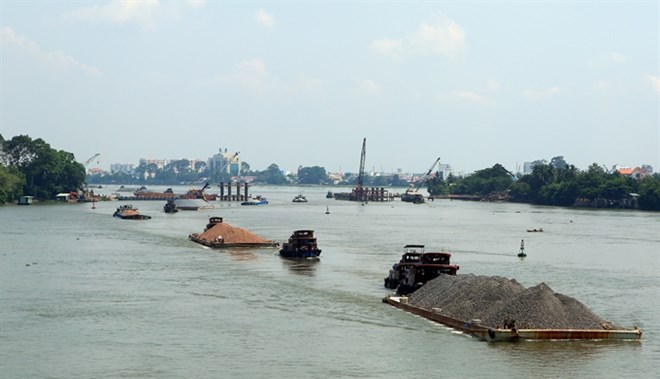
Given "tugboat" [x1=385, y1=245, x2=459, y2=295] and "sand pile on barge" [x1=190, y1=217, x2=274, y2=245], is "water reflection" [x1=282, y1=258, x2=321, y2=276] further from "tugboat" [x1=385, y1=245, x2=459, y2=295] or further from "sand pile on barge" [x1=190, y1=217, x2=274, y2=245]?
"sand pile on barge" [x1=190, y1=217, x2=274, y2=245]

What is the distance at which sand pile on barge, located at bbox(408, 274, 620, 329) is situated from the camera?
38875 mm

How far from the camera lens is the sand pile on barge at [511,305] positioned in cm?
3888

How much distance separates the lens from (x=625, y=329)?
39.7 meters

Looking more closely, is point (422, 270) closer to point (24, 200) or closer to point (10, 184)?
point (24, 200)

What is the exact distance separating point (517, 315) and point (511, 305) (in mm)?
763

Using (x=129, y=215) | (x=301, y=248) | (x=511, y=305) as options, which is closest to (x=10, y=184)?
(x=129, y=215)

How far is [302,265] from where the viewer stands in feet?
222

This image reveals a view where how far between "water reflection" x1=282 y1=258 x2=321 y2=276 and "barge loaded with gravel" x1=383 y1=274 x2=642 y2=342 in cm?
1967

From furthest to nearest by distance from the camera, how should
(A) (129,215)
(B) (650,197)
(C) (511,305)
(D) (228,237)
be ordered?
(B) (650,197) → (A) (129,215) → (D) (228,237) → (C) (511,305)

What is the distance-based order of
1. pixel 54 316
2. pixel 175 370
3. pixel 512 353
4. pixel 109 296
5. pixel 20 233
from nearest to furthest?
pixel 175 370, pixel 512 353, pixel 54 316, pixel 109 296, pixel 20 233

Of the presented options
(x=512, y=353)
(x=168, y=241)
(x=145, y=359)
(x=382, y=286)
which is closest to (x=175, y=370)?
(x=145, y=359)

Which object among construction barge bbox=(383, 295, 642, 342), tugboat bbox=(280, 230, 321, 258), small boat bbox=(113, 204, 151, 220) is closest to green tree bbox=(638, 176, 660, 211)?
small boat bbox=(113, 204, 151, 220)

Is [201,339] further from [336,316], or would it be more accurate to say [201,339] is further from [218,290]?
[218,290]

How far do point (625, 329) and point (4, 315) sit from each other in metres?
26.3
